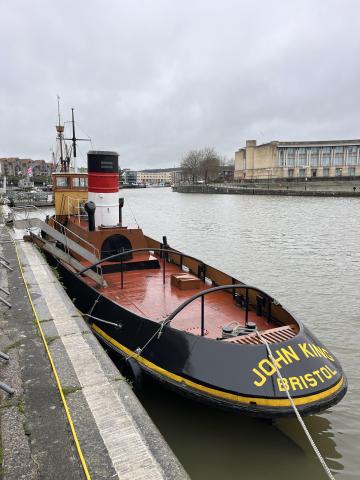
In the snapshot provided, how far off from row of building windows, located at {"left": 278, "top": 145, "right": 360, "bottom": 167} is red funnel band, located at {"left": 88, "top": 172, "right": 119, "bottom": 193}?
357 ft

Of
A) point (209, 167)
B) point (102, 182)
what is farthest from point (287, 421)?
point (209, 167)

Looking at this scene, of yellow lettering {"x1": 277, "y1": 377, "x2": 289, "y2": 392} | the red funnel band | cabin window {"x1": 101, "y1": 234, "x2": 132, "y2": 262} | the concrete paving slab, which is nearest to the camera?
the concrete paving slab

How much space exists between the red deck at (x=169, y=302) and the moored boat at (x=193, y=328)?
2cm

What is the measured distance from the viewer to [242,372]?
4664mm

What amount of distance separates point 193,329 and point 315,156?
11655 centimetres

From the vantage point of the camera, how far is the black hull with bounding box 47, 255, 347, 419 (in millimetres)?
4480

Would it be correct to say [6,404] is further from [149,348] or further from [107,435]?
[149,348]

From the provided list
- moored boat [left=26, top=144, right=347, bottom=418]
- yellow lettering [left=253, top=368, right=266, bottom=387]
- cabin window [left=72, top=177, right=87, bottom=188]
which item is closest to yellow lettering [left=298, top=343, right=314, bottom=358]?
moored boat [left=26, top=144, right=347, bottom=418]

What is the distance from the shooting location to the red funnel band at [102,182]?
10.1 m

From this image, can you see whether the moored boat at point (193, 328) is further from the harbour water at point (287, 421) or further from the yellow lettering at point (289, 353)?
the harbour water at point (287, 421)

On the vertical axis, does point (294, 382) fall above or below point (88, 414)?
below

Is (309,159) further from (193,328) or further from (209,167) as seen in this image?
(193,328)

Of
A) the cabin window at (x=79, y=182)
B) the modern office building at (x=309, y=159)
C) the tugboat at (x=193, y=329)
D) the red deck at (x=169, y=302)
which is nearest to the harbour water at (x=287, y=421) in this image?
the tugboat at (x=193, y=329)

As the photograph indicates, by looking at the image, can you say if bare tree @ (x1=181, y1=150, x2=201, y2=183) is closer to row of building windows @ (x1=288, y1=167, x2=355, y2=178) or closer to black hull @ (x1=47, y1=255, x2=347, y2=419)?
row of building windows @ (x1=288, y1=167, x2=355, y2=178)
